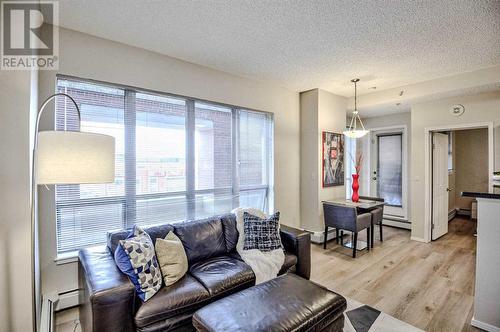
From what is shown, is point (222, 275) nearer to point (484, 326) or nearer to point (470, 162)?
point (484, 326)

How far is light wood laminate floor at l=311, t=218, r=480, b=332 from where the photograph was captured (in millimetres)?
2346

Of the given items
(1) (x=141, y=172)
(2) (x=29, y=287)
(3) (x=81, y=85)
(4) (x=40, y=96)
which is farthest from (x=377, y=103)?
(2) (x=29, y=287)

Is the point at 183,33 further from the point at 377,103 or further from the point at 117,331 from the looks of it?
the point at 377,103

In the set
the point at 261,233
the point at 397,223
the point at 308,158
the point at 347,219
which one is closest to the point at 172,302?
the point at 261,233

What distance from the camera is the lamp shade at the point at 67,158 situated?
1329 mm

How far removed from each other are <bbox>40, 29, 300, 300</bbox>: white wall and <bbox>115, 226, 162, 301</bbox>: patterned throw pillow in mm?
962

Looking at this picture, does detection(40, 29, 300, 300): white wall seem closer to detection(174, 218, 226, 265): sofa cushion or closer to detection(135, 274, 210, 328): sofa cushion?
detection(174, 218, 226, 265): sofa cushion

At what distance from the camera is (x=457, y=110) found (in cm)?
402

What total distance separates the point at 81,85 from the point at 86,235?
1519 mm

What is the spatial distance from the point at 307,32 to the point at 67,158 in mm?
2281

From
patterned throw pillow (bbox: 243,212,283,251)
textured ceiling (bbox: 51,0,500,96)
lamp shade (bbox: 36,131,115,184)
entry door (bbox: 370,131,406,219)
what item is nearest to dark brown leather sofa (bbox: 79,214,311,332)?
patterned throw pillow (bbox: 243,212,283,251)

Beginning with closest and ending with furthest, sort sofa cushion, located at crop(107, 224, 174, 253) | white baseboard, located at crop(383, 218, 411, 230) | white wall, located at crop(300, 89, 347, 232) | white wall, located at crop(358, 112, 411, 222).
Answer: sofa cushion, located at crop(107, 224, 174, 253) < white wall, located at crop(300, 89, 347, 232) < white baseboard, located at crop(383, 218, 411, 230) < white wall, located at crop(358, 112, 411, 222)

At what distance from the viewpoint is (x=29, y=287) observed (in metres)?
1.55

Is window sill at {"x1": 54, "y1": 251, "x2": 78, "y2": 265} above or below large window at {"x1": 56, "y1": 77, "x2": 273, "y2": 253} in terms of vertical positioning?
below
